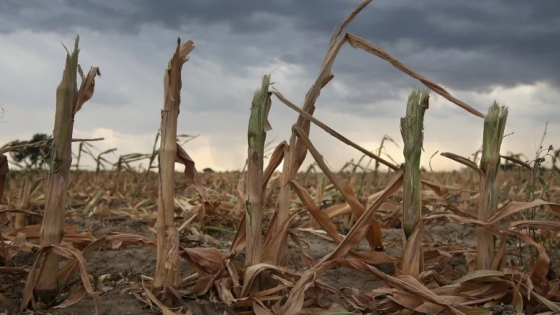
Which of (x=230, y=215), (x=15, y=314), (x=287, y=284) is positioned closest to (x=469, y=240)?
(x=230, y=215)

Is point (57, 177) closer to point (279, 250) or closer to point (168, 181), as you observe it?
point (168, 181)

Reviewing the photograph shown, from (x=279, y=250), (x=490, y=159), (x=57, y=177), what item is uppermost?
Result: (x=490, y=159)

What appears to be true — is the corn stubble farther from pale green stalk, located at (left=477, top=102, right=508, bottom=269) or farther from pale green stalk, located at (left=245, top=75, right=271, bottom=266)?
pale green stalk, located at (left=477, top=102, right=508, bottom=269)

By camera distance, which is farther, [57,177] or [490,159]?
[490,159]

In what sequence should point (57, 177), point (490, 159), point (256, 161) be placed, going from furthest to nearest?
point (490, 159) < point (57, 177) < point (256, 161)

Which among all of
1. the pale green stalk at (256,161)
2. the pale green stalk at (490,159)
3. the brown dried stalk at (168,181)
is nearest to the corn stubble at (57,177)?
the brown dried stalk at (168,181)

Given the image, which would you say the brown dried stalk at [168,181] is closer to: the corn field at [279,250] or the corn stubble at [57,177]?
the corn field at [279,250]

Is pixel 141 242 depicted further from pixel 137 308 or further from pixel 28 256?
pixel 28 256

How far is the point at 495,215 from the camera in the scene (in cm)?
242

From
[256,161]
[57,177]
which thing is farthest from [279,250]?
[57,177]

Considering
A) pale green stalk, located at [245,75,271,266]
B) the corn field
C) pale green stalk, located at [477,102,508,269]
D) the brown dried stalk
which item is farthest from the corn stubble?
pale green stalk, located at [477,102,508,269]

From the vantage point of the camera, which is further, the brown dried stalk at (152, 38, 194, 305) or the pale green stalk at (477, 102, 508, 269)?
the pale green stalk at (477, 102, 508, 269)

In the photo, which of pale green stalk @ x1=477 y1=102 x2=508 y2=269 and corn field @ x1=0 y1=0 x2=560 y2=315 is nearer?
corn field @ x1=0 y1=0 x2=560 y2=315

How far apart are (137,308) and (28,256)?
111 centimetres
